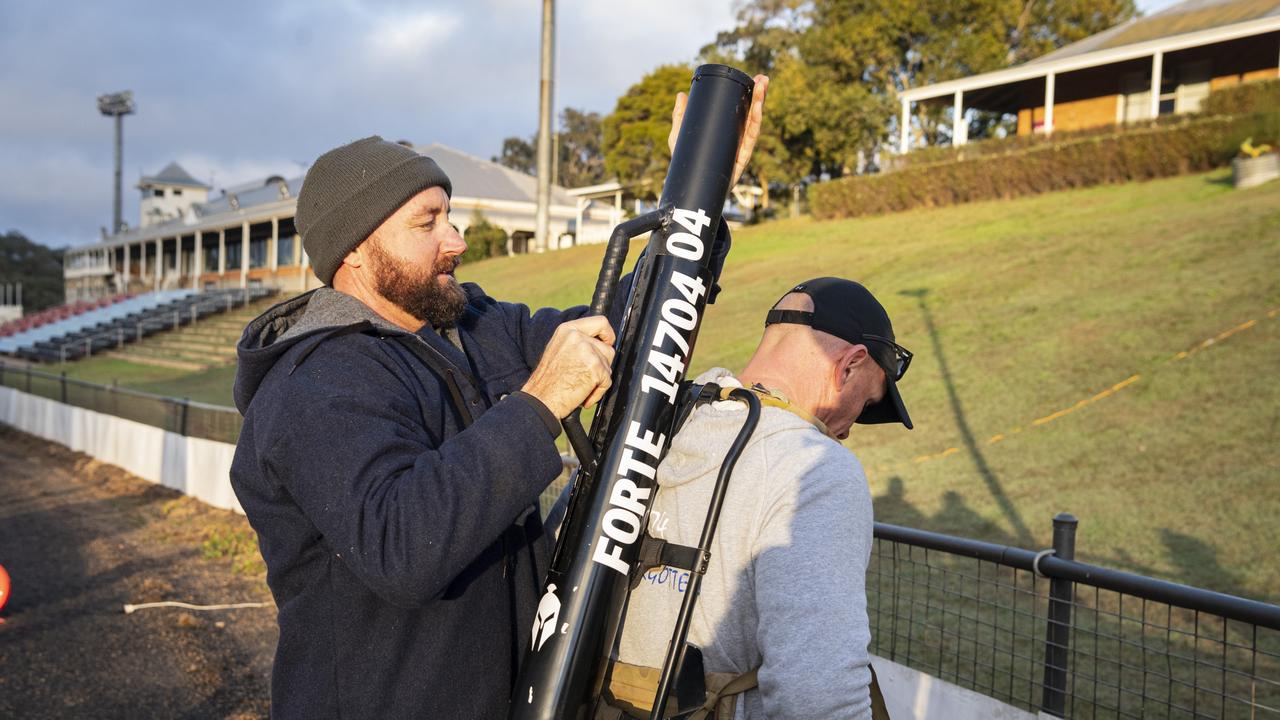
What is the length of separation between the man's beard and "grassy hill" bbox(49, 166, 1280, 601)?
5607mm

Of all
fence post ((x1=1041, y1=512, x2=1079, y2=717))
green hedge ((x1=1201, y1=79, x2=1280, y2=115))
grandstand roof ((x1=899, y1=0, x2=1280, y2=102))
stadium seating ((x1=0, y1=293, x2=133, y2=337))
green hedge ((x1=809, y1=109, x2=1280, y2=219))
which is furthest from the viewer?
stadium seating ((x1=0, y1=293, x2=133, y2=337))

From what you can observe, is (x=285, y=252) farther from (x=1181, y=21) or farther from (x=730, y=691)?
(x=730, y=691)

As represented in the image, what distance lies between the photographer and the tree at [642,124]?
4741cm

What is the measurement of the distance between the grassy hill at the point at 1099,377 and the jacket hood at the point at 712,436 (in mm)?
5279

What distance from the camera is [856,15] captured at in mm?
41031

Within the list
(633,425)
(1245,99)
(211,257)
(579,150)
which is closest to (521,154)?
(579,150)

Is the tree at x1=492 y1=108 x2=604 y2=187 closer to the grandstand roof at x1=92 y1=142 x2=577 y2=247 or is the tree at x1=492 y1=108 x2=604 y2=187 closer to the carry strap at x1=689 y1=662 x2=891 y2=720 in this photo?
the grandstand roof at x1=92 y1=142 x2=577 y2=247

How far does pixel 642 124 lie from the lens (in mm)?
47562

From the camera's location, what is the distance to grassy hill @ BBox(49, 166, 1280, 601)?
703cm

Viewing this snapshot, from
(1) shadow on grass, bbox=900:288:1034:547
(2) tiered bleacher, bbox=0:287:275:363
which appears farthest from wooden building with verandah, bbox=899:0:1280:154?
(2) tiered bleacher, bbox=0:287:275:363

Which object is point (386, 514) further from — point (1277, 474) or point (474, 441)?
point (1277, 474)

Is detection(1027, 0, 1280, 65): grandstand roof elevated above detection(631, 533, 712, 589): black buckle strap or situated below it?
above

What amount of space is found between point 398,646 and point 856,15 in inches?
1709

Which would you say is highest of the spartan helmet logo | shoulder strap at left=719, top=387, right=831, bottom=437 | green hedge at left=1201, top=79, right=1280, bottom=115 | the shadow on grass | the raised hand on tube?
green hedge at left=1201, top=79, right=1280, bottom=115
